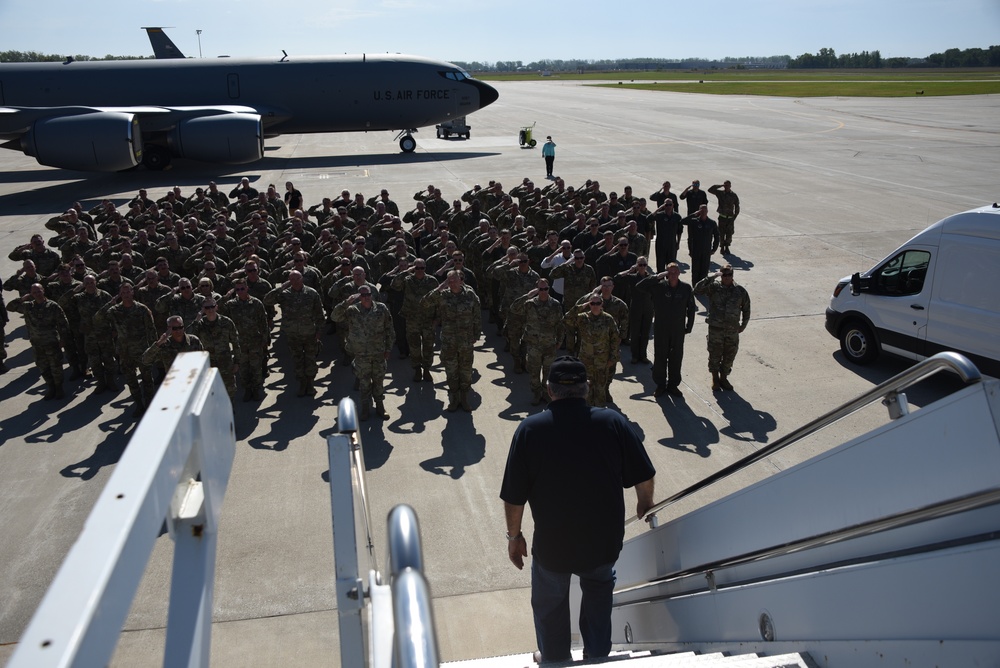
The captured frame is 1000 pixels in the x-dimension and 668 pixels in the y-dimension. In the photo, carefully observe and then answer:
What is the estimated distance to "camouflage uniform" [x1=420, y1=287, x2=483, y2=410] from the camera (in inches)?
363

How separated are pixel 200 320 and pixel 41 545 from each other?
2.88 metres

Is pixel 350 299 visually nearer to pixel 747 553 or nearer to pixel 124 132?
pixel 747 553

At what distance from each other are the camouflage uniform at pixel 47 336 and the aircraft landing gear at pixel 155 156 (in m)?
19.8

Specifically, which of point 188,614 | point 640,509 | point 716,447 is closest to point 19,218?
point 716,447

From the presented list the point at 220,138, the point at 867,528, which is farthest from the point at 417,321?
the point at 220,138

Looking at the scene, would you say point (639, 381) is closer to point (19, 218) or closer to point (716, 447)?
point (716, 447)

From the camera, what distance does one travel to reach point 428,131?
43406 mm

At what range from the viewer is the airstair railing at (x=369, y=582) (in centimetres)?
130

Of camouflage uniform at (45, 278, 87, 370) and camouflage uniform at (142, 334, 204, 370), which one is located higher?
camouflage uniform at (142, 334, 204, 370)

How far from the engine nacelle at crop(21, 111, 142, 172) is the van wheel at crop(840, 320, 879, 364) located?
21.6 metres

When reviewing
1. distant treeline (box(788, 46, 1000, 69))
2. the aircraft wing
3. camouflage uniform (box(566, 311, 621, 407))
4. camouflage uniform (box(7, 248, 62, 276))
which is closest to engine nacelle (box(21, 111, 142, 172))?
the aircraft wing

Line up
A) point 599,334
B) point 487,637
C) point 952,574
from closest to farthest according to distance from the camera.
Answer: point 952,574, point 487,637, point 599,334

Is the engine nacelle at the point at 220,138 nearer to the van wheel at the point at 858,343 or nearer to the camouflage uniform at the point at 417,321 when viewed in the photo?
the camouflage uniform at the point at 417,321

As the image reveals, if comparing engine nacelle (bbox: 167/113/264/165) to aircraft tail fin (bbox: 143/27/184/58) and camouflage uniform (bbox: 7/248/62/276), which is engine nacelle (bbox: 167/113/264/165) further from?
camouflage uniform (bbox: 7/248/62/276)
